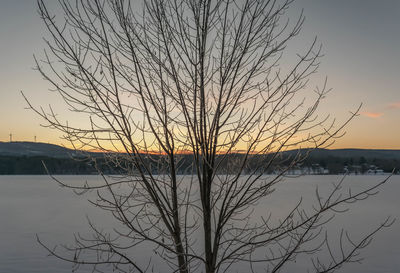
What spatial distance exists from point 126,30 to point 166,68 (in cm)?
44

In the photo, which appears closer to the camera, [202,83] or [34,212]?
[202,83]

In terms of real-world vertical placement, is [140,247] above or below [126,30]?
below

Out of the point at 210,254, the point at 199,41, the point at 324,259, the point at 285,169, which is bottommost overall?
the point at 324,259

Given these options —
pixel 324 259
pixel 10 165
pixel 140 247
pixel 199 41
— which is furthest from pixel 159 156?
pixel 10 165

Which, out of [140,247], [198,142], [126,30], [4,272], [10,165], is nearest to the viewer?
[126,30]

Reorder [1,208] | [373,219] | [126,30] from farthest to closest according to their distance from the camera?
[1,208] < [373,219] < [126,30]

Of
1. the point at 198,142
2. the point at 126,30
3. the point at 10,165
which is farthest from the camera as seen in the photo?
the point at 10,165

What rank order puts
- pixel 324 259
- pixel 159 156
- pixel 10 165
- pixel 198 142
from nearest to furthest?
pixel 198 142 → pixel 159 156 → pixel 324 259 → pixel 10 165

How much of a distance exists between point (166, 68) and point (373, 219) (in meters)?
36.8

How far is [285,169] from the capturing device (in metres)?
3.21

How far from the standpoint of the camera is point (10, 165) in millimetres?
162625

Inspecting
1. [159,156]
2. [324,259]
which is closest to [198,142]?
[159,156]

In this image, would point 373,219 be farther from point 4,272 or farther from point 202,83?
point 202,83

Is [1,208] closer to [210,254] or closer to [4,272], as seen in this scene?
[4,272]
